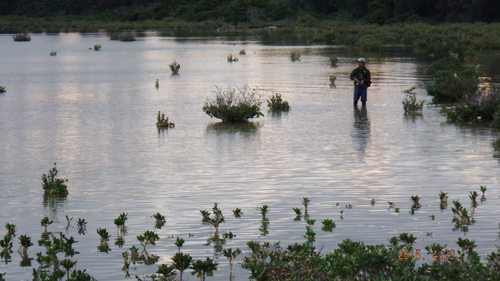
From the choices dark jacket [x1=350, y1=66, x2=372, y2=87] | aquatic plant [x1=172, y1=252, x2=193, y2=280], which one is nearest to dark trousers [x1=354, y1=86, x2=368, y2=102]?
dark jacket [x1=350, y1=66, x2=372, y2=87]

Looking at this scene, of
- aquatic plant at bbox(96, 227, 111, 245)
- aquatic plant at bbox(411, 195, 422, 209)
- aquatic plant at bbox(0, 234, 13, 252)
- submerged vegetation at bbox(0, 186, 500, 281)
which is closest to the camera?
submerged vegetation at bbox(0, 186, 500, 281)

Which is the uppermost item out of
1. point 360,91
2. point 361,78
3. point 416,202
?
point 361,78

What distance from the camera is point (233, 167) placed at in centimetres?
1501

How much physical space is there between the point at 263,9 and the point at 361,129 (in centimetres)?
10855

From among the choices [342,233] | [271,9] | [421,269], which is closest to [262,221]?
[342,233]

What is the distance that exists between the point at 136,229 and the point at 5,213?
2168mm

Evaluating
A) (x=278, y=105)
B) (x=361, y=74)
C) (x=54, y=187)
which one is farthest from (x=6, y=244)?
(x=361, y=74)

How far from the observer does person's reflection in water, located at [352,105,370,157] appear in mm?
17500

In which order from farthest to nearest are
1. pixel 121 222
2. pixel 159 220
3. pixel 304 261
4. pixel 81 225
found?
1. pixel 159 220
2. pixel 81 225
3. pixel 121 222
4. pixel 304 261

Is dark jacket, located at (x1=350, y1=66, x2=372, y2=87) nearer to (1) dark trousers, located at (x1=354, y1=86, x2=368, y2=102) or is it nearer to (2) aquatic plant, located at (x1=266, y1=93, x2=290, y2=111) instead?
(1) dark trousers, located at (x1=354, y1=86, x2=368, y2=102)

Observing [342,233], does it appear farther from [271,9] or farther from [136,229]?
[271,9]

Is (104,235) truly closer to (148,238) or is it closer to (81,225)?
(148,238)

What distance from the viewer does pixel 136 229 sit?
10.6m

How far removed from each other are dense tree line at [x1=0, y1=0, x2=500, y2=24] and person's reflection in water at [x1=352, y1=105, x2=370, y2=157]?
6627cm
